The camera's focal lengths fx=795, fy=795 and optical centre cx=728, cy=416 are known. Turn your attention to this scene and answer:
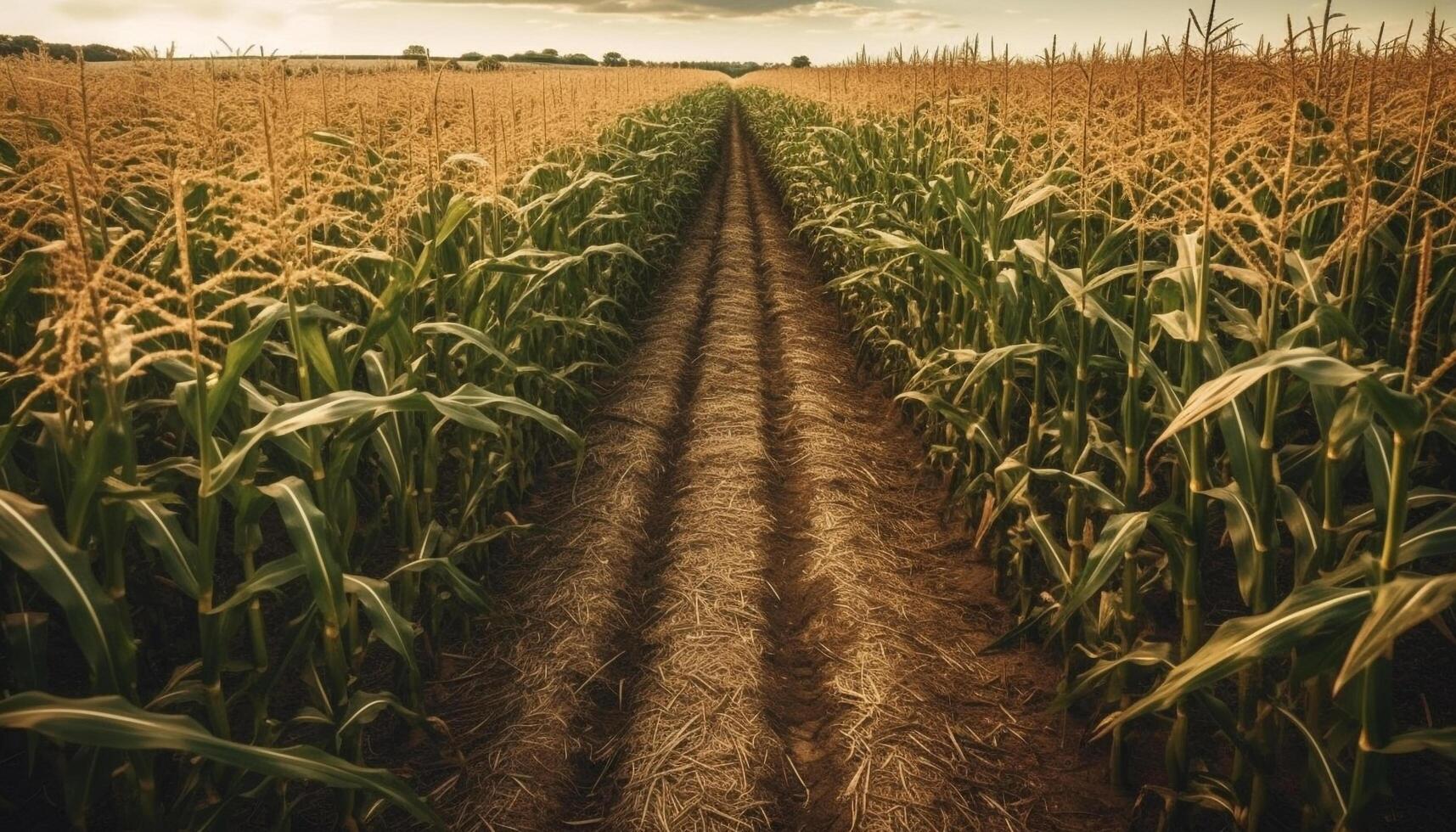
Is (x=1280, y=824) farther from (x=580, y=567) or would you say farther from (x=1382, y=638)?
(x=580, y=567)

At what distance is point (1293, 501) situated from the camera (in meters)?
2.36

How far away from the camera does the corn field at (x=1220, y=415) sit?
1889 mm

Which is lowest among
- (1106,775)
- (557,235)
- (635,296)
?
(1106,775)

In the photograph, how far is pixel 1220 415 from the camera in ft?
7.61

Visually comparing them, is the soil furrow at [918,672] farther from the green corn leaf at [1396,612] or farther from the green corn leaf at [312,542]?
the green corn leaf at [312,542]

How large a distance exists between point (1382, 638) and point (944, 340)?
4.03m

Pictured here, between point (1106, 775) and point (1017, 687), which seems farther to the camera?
point (1017, 687)

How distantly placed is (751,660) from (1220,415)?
2335mm

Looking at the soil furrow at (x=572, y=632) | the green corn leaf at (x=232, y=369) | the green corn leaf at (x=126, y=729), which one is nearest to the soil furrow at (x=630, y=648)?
the soil furrow at (x=572, y=632)

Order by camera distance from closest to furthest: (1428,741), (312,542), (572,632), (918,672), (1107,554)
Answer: (1428,741) < (312,542) < (1107,554) < (918,672) < (572,632)

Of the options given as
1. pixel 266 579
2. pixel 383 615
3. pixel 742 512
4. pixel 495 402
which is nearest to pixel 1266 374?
pixel 495 402

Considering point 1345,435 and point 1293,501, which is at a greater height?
point 1345,435

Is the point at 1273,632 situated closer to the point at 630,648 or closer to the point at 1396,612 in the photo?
the point at 1396,612

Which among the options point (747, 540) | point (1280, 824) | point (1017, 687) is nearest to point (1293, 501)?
point (1280, 824)
